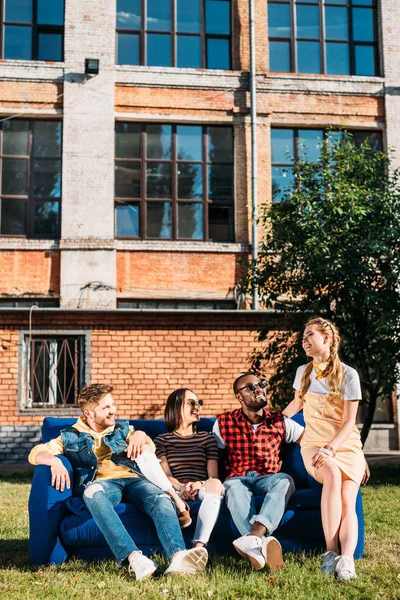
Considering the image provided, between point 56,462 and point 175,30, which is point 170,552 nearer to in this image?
point 56,462

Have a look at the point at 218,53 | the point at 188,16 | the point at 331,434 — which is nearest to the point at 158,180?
the point at 218,53

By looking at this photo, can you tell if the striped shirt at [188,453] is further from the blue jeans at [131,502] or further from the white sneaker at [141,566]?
the white sneaker at [141,566]

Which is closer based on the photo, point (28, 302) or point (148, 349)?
point (148, 349)

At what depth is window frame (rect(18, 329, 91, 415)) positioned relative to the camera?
1403 cm

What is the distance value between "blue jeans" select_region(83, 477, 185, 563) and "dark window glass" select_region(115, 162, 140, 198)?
11.6m

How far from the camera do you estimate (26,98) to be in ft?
53.0

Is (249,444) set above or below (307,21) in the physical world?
below

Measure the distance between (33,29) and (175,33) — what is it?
327 cm

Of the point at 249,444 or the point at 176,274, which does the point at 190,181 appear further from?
the point at 249,444

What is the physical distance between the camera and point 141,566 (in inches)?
180

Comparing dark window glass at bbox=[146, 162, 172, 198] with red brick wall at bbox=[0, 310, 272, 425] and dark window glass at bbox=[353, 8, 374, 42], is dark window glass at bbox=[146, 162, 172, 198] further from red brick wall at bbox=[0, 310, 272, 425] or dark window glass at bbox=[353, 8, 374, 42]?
dark window glass at bbox=[353, 8, 374, 42]

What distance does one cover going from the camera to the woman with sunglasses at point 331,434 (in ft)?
16.2

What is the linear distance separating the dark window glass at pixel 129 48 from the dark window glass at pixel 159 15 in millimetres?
497

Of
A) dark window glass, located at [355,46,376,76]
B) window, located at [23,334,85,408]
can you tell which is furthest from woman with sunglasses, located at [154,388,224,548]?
dark window glass, located at [355,46,376,76]
